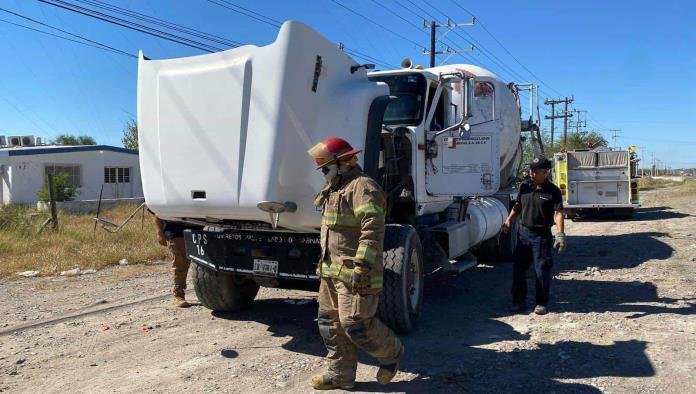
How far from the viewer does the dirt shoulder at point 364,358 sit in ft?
13.8

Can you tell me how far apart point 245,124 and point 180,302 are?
124 inches

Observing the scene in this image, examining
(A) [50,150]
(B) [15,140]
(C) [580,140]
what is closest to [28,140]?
(B) [15,140]

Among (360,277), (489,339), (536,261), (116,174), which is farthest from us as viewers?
(116,174)

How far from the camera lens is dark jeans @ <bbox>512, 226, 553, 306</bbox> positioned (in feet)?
20.1

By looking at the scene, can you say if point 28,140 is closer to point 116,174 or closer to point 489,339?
point 116,174

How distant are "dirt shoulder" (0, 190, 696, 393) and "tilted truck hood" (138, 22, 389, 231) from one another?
1263 millimetres

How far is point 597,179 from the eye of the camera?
1822 centimetres

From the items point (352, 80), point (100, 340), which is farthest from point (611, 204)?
point (100, 340)

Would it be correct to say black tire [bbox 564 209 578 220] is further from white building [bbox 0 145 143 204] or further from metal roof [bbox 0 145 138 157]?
metal roof [bbox 0 145 138 157]

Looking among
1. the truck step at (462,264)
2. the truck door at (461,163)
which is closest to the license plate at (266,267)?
the truck door at (461,163)

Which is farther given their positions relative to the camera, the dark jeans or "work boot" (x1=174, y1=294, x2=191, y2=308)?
"work boot" (x1=174, y1=294, x2=191, y2=308)

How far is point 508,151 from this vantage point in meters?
10.2

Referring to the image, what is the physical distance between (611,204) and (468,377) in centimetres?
1588

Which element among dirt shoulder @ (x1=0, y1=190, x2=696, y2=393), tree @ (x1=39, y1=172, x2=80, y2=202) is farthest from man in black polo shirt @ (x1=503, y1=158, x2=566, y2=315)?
tree @ (x1=39, y1=172, x2=80, y2=202)
